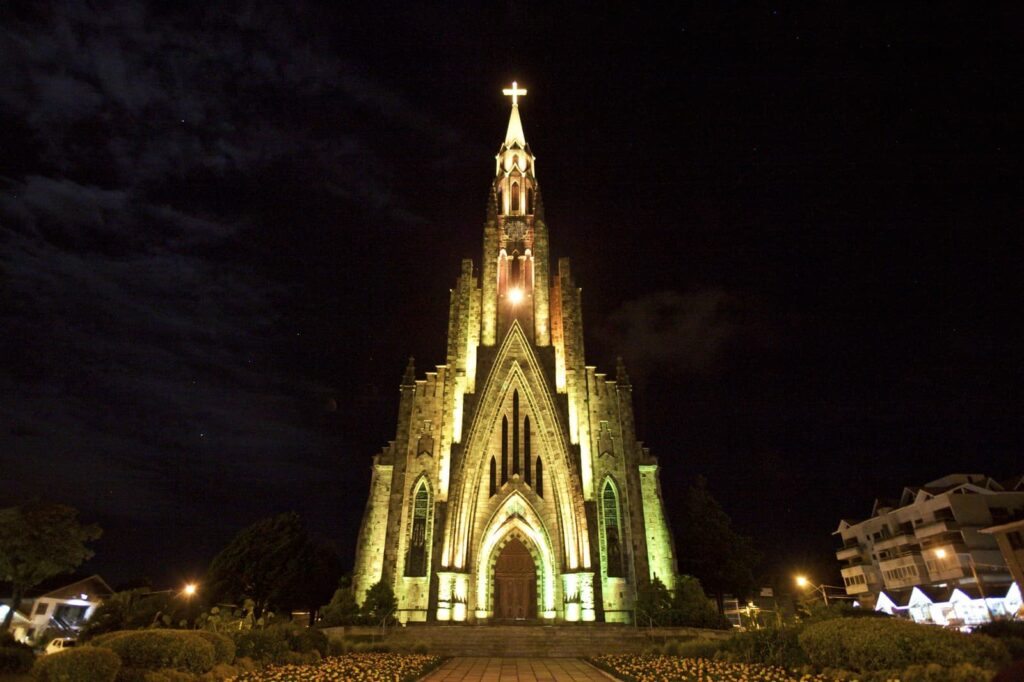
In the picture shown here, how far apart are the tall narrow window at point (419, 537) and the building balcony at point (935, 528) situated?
38.7 metres

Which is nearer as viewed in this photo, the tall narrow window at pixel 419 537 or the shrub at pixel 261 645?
the shrub at pixel 261 645

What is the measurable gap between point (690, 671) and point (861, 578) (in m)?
50.7

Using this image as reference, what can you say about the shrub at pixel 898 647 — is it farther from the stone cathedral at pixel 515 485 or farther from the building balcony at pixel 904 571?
the building balcony at pixel 904 571

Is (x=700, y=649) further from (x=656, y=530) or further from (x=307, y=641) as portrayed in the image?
(x=656, y=530)

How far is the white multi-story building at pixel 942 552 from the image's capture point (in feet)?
123

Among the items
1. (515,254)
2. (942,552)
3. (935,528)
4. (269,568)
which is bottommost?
(269,568)

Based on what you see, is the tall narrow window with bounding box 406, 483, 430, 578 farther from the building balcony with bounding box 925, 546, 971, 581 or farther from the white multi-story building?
the building balcony with bounding box 925, 546, 971, 581

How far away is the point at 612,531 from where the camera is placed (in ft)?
97.6

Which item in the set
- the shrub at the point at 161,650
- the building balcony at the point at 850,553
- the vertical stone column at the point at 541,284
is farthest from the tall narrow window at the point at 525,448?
the building balcony at the point at 850,553

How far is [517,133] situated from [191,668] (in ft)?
141

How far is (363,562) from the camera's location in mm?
29844

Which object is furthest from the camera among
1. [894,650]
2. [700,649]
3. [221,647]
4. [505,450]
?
[505,450]

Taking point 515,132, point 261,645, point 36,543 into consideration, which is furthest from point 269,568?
point 515,132

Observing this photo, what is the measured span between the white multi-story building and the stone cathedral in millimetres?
22785
